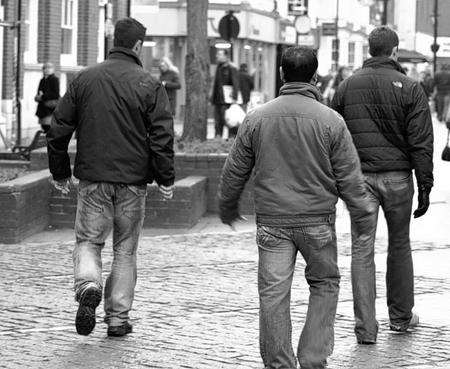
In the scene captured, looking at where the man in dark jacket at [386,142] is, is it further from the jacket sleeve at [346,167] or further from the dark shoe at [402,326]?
the jacket sleeve at [346,167]

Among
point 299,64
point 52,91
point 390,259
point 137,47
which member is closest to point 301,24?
point 52,91

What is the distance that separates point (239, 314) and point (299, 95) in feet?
8.71

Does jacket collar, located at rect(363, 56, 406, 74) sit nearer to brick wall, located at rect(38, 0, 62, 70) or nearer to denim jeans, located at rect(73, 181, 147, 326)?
denim jeans, located at rect(73, 181, 147, 326)

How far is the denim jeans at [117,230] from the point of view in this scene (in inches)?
347

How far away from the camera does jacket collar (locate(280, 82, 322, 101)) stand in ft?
24.3

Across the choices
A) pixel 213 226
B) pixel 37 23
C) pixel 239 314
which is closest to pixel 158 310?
pixel 239 314

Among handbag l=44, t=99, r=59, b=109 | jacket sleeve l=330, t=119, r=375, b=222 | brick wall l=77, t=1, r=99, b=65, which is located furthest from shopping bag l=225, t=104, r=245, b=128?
jacket sleeve l=330, t=119, r=375, b=222

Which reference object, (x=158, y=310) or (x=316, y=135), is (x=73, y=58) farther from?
(x=316, y=135)

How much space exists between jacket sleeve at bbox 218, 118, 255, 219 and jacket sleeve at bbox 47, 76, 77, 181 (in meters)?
1.74

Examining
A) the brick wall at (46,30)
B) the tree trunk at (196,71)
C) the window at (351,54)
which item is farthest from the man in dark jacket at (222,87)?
the window at (351,54)

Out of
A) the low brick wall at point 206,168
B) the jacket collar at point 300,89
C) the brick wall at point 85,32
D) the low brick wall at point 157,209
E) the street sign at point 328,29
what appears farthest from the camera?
the street sign at point 328,29

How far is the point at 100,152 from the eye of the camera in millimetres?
8812

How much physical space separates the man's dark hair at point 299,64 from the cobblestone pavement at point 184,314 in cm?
160

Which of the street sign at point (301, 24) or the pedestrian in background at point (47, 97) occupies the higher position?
the street sign at point (301, 24)
